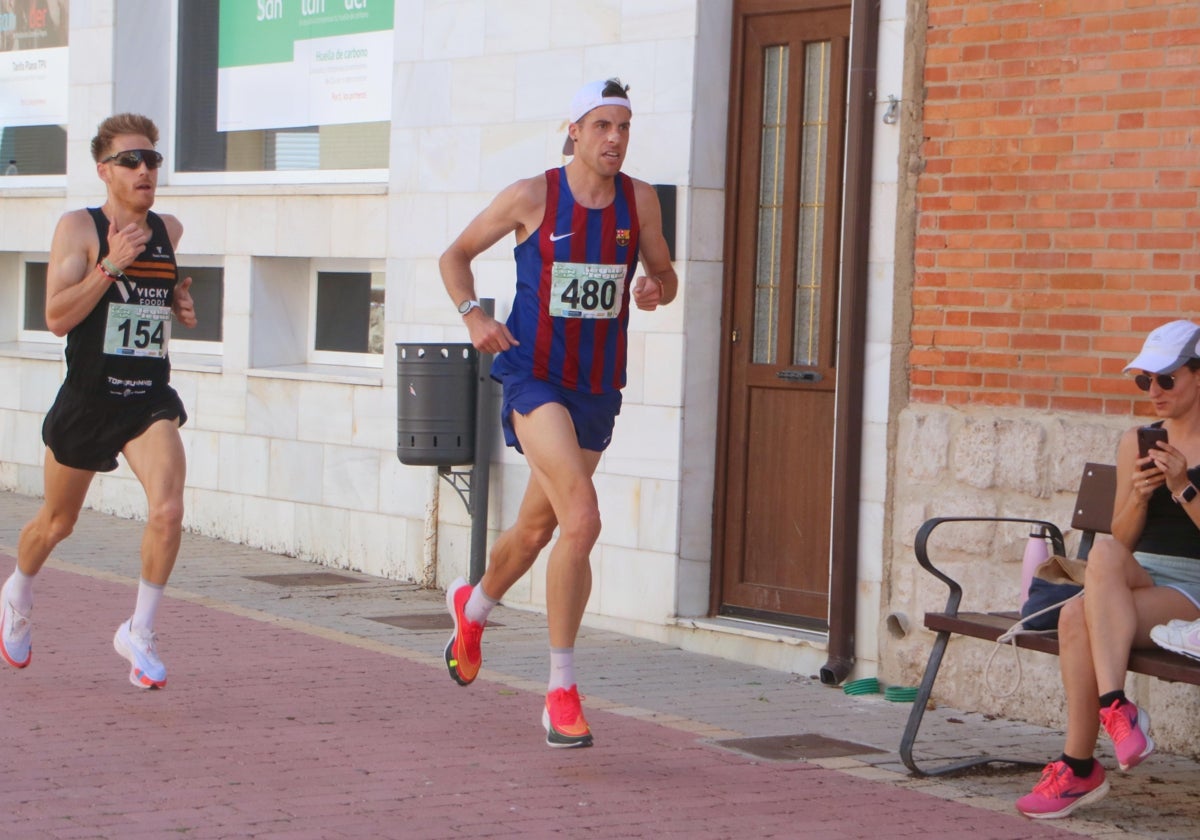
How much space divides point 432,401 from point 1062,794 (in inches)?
189

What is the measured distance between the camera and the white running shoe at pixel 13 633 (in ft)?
24.7

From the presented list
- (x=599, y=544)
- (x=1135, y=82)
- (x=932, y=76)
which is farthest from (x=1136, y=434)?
(x=599, y=544)

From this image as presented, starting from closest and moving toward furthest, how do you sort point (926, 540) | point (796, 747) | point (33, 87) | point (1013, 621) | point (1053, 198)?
point (1013, 621) < point (926, 540) < point (796, 747) < point (1053, 198) < point (33, 87)

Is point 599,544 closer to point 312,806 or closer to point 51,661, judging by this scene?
point 51,661

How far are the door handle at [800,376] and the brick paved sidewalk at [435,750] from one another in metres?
1.32

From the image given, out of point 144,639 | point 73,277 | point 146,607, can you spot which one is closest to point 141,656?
point 144,639

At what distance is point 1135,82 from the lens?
7152 millimetres

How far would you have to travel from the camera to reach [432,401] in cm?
992

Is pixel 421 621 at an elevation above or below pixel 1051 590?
below

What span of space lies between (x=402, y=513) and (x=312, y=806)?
5137 millimetres

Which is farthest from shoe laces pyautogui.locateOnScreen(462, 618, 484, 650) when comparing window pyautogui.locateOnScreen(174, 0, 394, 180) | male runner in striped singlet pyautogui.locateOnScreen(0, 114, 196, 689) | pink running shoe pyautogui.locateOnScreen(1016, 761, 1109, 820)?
window pyautogui.locateOnScreen(174, 0, 394, 180)

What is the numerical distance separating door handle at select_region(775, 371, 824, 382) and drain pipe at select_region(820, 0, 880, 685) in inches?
18.9

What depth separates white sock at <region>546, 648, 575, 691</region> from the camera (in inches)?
251

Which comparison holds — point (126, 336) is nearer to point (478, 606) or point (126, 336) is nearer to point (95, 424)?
point (95, 424)
